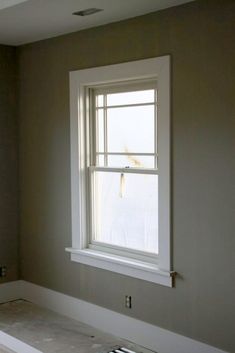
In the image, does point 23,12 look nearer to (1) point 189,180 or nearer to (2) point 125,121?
(2) point 125,121

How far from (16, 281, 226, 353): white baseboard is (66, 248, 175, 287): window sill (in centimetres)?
36

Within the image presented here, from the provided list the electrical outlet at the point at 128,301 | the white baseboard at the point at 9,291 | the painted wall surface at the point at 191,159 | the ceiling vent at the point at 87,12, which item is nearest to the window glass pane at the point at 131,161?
the painted wall surface at the point at 191,159

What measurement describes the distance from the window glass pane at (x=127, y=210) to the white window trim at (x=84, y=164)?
128mm

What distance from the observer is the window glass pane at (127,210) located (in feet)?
14.1

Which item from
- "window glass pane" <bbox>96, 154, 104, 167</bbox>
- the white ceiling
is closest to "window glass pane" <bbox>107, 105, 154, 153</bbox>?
"window glass pane" <bbox>96, 154, 104, 167</bbox>

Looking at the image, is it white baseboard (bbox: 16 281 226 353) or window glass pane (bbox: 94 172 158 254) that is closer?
white baseboard (bbox: 16 281 226 353)

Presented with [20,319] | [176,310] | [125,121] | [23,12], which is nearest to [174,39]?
[125,121]

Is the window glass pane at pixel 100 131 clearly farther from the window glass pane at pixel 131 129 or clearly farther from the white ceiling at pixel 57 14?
the white ceiling at pixel 57 14

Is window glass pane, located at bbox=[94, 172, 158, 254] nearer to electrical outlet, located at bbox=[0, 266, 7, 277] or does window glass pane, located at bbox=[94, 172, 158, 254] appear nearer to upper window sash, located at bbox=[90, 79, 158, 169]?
upper window sash, located at bbox=[90, 79, 158, 169]

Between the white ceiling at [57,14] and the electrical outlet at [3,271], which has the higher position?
the white ceiling at [57,14]

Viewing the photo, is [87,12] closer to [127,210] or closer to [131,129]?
[131,129]

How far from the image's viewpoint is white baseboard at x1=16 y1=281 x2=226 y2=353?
397cm

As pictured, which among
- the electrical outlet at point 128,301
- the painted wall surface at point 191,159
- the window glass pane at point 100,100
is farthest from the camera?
the window glass pane at point 100,100

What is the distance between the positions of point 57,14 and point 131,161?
4.17 feet
